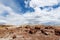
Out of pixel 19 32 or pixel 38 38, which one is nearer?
pixel 38 38

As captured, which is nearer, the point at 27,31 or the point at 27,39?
the point at 27,39

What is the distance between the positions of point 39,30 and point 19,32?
4.06 meters

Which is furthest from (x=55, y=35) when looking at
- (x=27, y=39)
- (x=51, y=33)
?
(x=27, y=39)

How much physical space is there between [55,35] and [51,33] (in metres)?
0.91

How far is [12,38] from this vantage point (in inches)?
1264

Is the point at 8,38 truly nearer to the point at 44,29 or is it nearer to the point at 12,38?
the point at 12,38

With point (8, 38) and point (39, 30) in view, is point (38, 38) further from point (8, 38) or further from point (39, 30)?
point (8, 38)

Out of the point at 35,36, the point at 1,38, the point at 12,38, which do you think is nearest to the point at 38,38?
the point at 35,36

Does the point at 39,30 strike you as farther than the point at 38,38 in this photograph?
Yes

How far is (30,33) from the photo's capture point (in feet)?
109

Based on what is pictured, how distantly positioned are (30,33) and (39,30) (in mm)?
1971

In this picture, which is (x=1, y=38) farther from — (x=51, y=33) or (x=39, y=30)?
(x=51, y=33)

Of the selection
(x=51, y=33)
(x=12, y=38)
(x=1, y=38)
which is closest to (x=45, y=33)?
(x=51, y=33)

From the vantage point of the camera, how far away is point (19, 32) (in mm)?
33844
